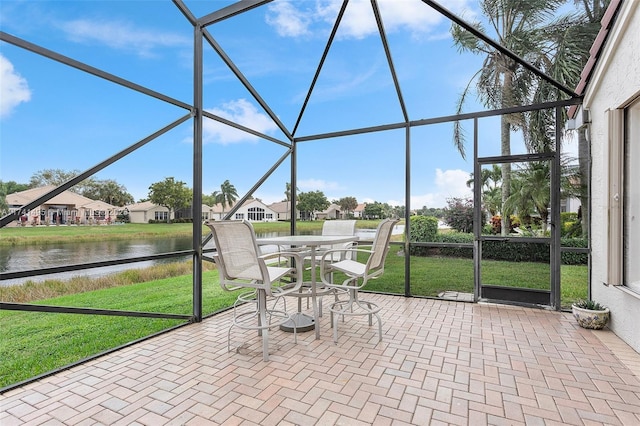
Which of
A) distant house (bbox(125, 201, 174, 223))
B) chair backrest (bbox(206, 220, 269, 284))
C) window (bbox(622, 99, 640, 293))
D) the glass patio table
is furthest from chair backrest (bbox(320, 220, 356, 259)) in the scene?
window (bbox(622, 99, 640, 293))

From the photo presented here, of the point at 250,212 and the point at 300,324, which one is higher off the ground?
the point at 250,212

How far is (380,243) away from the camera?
3.28 metres

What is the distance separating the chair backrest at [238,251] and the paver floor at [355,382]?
753 mm

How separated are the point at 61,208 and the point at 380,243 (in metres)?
3.04

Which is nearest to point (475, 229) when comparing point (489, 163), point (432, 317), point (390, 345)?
point (489, 163)

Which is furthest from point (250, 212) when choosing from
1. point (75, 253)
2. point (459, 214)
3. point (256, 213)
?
point (459, 214)

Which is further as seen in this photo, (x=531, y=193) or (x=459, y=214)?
(x=459, y=214)

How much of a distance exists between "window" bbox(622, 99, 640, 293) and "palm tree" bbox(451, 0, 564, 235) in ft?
7.14

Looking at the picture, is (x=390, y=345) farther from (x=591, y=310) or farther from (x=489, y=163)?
(x=489, y=163)

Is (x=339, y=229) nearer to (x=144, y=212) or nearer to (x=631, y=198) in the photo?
(x=144, y=212)

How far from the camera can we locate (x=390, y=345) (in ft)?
10.1

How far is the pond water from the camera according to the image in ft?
8.02

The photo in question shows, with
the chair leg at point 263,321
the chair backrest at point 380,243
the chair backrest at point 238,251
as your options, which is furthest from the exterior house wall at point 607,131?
the chair backrest at point 238,251

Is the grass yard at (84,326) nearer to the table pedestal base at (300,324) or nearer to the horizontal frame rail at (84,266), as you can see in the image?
the horizontal frame rail at (84,266)
